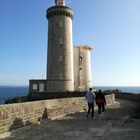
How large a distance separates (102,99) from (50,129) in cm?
542

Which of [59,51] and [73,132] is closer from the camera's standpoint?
[73,132]

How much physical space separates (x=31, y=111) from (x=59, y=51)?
3370cm

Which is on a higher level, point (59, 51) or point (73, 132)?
point (59, 51)

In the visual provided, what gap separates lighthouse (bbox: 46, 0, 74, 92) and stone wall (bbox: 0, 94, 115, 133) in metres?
27.2

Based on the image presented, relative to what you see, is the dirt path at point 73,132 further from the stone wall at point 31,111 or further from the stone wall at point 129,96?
the stone wall at point 129,96

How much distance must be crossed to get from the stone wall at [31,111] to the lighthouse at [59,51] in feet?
89.2

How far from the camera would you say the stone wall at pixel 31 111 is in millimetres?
10836

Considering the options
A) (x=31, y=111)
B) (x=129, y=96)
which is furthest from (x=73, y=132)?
(x=129, y=96)

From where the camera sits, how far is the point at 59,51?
46.2 metres

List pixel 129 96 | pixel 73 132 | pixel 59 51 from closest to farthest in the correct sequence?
pixel 73 132 → pixel 129 96 → pixel 59 51

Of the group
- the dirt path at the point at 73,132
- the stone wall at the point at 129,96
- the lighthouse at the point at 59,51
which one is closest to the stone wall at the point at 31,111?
the dirt path at the point at 73,132

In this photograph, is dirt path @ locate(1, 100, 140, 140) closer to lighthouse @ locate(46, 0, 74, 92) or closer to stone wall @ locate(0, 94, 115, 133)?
stone wall @ locate(0, 94, 115, 133)

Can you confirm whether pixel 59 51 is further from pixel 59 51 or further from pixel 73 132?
pixel 73 132

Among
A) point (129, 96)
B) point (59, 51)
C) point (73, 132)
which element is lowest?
point (73, 132)
